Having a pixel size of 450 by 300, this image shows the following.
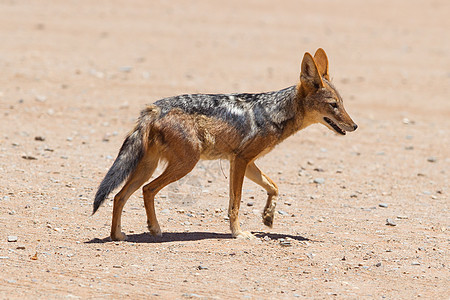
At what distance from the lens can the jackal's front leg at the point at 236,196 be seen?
821 cm

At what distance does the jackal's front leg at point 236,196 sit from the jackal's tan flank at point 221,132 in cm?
1

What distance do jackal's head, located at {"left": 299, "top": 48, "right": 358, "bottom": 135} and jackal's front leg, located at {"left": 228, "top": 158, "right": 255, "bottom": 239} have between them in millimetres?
1037

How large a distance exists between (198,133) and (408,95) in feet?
35.5

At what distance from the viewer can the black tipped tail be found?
763 centimetres

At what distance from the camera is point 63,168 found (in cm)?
1044

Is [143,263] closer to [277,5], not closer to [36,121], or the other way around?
[36,121]

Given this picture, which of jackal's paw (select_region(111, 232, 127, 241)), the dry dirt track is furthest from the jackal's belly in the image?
jackal's paw (select_region(111, 232, 127, 241))

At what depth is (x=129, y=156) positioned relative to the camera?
7.80 meters

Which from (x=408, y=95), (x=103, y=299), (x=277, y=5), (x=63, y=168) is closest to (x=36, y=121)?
(x=63, y=168)

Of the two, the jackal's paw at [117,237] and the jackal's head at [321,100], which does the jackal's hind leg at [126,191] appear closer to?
the jackal's paw at [117,237]

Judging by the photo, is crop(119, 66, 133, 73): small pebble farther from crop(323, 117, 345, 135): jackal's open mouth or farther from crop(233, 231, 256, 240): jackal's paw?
crop(233, 231, 256, 240): jackal's paw

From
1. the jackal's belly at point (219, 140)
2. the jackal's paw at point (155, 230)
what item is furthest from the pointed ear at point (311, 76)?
the jackal's paw at point (155, 230)

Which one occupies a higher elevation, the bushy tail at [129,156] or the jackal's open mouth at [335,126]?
the jackal's open mouth at [335,126]

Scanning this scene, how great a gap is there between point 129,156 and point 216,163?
3.82 metres
